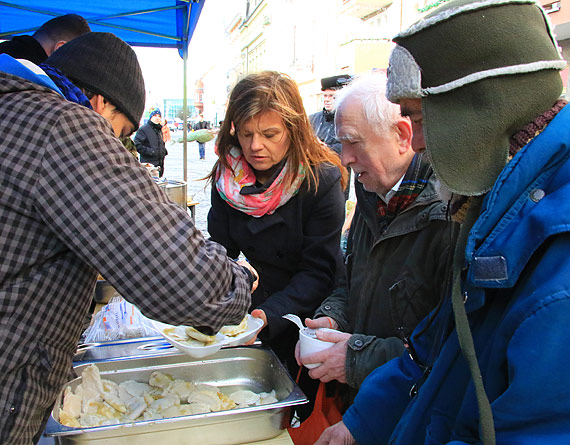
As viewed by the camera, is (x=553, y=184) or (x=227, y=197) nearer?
(x=553, y=184)

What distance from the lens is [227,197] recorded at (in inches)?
72.6

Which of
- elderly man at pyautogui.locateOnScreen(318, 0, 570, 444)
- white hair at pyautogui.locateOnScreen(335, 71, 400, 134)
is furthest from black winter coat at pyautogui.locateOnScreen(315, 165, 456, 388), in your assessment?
elderly man at pyautogui.locateOnScreen(318, 0, 570, 444)

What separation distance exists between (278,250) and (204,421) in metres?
0.80

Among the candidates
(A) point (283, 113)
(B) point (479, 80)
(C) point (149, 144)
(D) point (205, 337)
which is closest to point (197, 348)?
(D) point (205, 337)

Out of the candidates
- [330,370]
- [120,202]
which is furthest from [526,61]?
[330,370]

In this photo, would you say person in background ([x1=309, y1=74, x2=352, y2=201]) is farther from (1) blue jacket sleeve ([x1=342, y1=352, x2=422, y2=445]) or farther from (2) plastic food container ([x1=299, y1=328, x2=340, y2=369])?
(1) blue jacket sleeve ([x1=342, y1=352, x2=422, y2=445])

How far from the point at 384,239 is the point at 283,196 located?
0.55 m

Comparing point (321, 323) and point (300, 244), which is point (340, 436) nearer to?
point (321, 323)

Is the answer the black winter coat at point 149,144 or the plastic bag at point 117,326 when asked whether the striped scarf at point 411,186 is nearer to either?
the plastic bag at point 117,326

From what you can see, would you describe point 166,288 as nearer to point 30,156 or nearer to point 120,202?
point 120,202

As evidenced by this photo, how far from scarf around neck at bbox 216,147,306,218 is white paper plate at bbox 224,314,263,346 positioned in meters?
0.44

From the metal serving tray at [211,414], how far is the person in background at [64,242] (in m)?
0.18

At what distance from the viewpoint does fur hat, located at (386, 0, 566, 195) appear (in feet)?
2.22

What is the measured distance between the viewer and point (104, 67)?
3.89 feet
